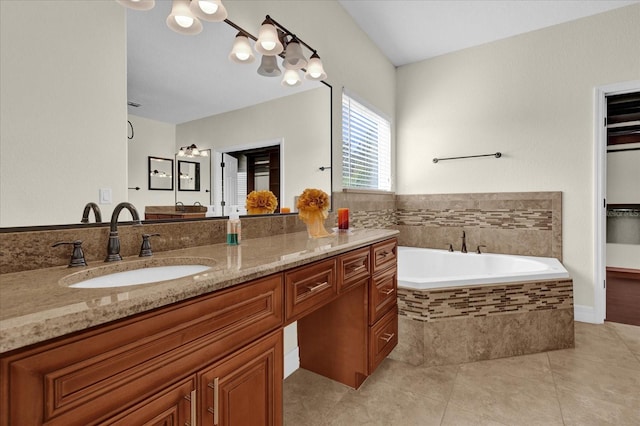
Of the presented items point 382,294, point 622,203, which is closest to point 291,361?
point 382,294

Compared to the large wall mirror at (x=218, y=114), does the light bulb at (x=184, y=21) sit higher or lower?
higher

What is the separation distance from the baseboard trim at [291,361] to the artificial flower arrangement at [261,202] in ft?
3.08

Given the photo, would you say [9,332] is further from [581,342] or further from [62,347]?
[581,342]

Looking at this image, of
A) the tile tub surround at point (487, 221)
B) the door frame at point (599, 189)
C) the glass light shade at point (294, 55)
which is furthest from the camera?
the tile tub surround at point (487, 221)

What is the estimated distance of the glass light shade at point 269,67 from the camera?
6.12 feet

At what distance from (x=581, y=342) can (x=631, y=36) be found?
252 cm

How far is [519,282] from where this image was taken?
2.18m

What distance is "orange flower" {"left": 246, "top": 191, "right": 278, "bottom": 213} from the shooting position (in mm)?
1789

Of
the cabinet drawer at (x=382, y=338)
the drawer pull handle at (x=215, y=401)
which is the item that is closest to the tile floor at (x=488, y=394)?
the cabinet drawer at (x=382, y=338)

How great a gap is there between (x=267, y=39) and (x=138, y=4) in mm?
659

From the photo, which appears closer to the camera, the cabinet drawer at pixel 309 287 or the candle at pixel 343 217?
the cabinet drawer at pixel 309 287

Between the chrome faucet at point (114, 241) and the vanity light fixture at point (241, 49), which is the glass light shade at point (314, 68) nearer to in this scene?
the vanity light fixture at point (241, 49)

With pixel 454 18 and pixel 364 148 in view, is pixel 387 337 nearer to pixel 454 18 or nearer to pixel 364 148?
pixel 364 148

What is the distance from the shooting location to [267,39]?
171 centimetres
